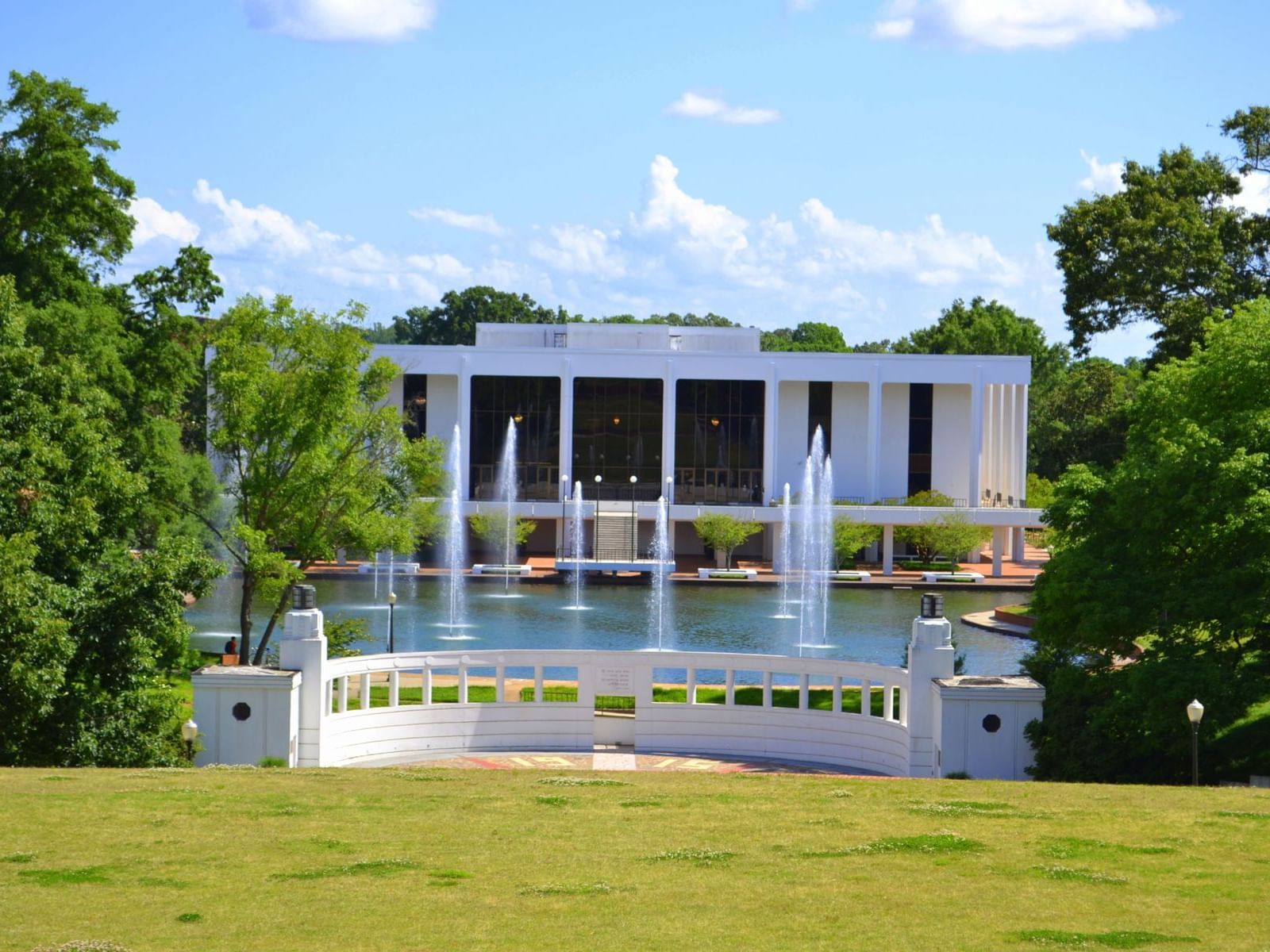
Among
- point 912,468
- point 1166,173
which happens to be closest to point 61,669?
point 1166,173

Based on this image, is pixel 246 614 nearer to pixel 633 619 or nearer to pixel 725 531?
pixel 633 619

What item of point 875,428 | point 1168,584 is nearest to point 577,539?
point 875,428

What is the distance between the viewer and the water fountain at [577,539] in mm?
56969

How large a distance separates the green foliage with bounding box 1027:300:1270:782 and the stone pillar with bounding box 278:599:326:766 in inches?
384

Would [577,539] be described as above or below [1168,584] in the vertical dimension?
below

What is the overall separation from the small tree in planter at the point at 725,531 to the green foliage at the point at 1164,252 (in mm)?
18403

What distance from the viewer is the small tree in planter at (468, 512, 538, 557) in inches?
2525

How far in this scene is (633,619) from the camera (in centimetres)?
4684

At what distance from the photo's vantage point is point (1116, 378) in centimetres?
8794

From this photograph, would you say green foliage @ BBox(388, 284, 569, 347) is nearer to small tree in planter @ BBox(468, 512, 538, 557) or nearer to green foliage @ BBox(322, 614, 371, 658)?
small tree in planter @ BBox(468, 512, 538, 557)

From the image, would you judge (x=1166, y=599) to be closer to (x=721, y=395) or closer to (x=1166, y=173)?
(x=1166, y=173)

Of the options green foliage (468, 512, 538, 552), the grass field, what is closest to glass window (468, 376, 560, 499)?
green foliage (468, 512, 538, 552)

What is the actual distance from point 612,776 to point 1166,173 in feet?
124

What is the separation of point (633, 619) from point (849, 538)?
1822 centimetres
